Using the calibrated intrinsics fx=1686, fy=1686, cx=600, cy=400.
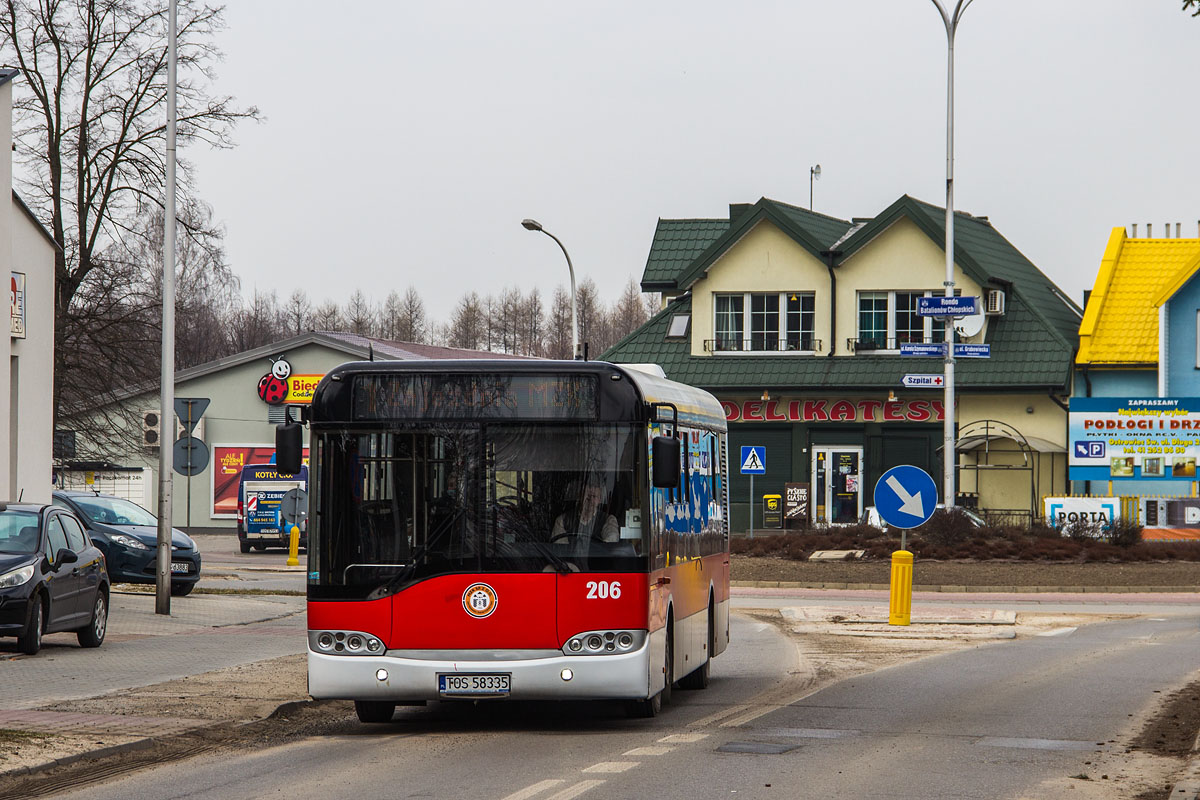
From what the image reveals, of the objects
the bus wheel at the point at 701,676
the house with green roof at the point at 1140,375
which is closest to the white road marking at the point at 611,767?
the bus wheel at the point at 701,676

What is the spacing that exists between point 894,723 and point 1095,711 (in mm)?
2013

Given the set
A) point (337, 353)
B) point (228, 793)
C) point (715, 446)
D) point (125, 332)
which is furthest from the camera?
point (337, 353)

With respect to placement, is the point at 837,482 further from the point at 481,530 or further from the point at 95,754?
the point at 95,754

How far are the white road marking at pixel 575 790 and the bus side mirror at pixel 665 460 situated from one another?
8.33ft

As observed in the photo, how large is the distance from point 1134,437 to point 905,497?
986 inches

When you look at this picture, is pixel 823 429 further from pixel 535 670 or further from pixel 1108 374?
pixel 535 670

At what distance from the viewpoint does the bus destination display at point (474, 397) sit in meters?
11.2

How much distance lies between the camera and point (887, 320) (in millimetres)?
48062

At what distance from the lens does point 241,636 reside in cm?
1972

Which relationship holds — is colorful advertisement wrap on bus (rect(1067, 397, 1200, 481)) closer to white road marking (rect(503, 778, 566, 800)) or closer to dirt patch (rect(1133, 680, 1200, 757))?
dirt patch (rect(1133, 680, 1200, 757))

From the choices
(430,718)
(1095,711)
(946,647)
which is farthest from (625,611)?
(946,647)

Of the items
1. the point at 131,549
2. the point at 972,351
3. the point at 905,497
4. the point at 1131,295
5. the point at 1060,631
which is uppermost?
the point at 1131,295

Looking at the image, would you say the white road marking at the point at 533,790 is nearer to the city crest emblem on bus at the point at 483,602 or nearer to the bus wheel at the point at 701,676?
the city crest emblem on bus at the point at 483,602

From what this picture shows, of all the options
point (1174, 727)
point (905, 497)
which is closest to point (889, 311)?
point (905, 497)
